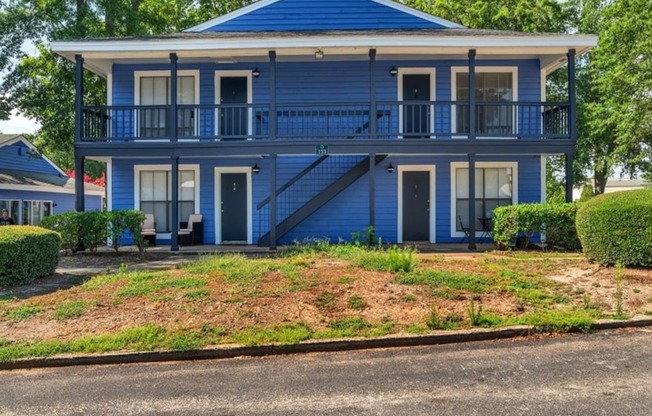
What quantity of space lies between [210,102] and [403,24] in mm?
6615

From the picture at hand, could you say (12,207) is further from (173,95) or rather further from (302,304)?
(302,304)

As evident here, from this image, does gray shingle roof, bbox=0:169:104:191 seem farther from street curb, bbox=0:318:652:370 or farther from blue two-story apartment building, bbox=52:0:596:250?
street curb, bbox=0:318:652:370

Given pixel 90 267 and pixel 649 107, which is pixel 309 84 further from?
pixel 649 107

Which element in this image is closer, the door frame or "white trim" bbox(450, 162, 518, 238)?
"white trim" bbox(450, 162, 518, 238)

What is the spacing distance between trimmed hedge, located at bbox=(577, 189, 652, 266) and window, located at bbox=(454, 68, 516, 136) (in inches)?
235

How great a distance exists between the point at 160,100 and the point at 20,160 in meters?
17.9

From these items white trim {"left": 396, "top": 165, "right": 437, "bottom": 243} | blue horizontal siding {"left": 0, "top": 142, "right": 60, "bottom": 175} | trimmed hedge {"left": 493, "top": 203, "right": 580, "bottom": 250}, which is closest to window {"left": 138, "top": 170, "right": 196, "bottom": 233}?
white trim {"left": 396, "top": 165, "right": 437, "bottom": 243}

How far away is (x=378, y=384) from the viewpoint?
14.8 ft

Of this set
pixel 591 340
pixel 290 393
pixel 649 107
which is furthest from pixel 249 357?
pixel 649 107

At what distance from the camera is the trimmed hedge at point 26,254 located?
27.9ft

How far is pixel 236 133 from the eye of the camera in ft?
49.4

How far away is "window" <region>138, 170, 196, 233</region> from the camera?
50.4ft

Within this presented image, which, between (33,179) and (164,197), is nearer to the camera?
(164,197)

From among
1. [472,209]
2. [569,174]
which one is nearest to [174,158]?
[472,209]
